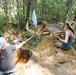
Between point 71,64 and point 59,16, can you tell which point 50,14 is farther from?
point 71,64

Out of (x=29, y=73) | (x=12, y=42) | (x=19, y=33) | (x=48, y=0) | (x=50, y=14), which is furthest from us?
(x=50, y=14)

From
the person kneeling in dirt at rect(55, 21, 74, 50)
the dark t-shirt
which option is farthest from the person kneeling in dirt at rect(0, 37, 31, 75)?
the person kneeling in dirt at rect(55, 21, 74, 50)

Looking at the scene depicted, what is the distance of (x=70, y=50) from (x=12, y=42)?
10.3 ft

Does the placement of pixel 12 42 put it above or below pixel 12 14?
below

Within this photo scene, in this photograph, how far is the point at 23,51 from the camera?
6.96 m

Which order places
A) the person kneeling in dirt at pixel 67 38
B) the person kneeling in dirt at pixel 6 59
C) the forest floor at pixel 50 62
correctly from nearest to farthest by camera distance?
1. the person kneeling in dirt at pixel 6 59
2. the forest floor at pixel 50 62
3. the person kneeling in dirt at pixel 67 38

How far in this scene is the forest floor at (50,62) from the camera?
5.16 m

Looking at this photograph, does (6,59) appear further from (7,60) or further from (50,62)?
(50,62)

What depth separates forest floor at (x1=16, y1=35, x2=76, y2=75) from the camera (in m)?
5.16

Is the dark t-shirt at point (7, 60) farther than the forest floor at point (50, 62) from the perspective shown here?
No

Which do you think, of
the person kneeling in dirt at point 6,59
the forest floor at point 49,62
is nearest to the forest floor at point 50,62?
the forest floor at point 49,62

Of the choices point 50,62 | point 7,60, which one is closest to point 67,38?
point 50,62

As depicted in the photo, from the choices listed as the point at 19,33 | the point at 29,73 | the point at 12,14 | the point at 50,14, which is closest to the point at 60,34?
the point at 29,73

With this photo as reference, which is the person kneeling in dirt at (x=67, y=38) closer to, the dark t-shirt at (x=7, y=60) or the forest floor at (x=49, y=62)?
the forest floor at (x=49, y=62)
